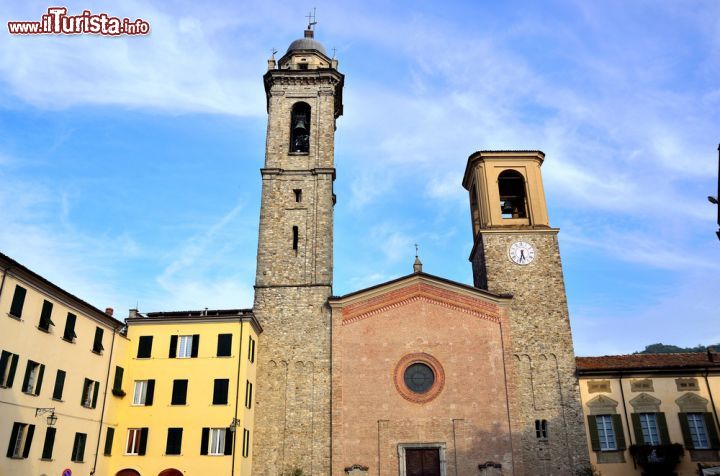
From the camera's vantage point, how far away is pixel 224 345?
24.1m

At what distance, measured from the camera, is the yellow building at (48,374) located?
17.9 meters

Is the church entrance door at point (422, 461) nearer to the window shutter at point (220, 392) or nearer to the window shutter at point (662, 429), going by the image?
the window shutter at point (220, 392)

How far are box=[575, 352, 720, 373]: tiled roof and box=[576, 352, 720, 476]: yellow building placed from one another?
45mm

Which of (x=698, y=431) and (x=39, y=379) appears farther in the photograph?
(x=698, y=431)

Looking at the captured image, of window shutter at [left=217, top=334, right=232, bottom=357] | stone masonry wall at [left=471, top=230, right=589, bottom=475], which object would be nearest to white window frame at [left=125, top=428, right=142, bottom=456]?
window shutter at [left=217, top=334, right=232, bottom=357]

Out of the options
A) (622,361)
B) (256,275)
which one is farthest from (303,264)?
(622,361)

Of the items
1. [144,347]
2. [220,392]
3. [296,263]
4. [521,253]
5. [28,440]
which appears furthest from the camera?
[521,253]

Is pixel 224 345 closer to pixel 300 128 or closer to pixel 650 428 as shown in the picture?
pixel 300 128

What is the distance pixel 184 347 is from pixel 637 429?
20292 mm

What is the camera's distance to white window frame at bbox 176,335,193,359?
24250mm

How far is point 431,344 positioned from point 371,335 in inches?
112

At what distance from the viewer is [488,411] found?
79.9 feet

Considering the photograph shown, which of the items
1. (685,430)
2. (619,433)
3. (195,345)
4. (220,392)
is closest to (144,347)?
(195,345)

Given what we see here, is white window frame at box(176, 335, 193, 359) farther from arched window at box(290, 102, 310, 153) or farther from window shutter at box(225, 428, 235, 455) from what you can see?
arched window at box(290, 102, 310, 153)
